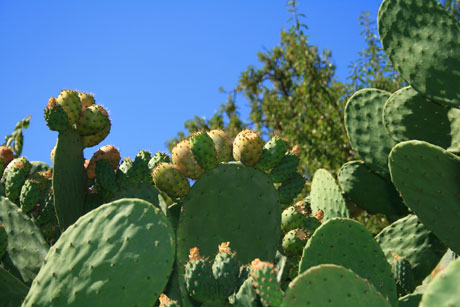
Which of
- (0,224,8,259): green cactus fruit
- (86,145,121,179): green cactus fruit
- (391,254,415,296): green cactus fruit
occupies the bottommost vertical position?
(391,254,415,296): green cactus fruit

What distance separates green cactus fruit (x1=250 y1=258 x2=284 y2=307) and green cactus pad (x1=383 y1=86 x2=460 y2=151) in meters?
1.71

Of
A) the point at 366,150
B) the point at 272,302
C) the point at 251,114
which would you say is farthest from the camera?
the point at 251,114

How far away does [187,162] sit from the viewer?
98.4 inches

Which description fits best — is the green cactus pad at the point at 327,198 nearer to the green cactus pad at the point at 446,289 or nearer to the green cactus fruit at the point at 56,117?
the green cactus fruit at the point at 56,117

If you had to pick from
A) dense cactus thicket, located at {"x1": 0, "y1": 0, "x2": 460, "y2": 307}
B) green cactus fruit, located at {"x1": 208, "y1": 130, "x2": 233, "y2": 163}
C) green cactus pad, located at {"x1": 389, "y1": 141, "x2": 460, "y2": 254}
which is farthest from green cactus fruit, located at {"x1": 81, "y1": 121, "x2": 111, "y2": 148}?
green cactus pad, located at {"x1": 389, "y1": 141, "x2": 460, "y2": 254}

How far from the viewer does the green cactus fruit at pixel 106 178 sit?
266cm

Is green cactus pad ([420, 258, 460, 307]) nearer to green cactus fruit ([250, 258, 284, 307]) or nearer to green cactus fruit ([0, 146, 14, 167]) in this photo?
green cactus fruit ([250, 258, 284, 307])

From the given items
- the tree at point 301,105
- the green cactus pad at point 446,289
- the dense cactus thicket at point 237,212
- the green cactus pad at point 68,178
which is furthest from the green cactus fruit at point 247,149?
the tree at point 301,105

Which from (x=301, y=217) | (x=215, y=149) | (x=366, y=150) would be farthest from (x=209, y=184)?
(x=366, y=150)

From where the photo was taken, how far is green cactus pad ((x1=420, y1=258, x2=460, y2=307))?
1254 millimetres

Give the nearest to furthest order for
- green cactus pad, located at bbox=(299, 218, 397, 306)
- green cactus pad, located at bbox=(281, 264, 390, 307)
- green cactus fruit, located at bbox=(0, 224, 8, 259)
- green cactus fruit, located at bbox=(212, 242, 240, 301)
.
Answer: green cactus pad, located at bbox=(281, 264, 390, 307)
green cactus fruit, located at bbox=(212, 242, 240, 301)
green cactus pad, located at bbox=(299, 218, 397, 306)
green cactus fruit, located at bbox=(0, 224, 8, 259)

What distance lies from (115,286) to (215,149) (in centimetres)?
96

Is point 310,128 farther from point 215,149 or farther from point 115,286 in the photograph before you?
point 115,286

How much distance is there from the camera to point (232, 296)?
1.71 metres
